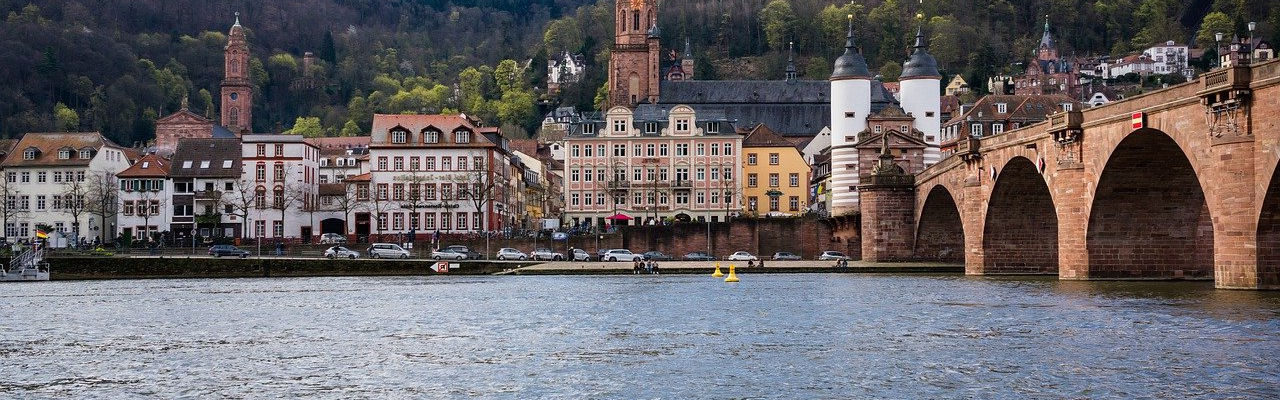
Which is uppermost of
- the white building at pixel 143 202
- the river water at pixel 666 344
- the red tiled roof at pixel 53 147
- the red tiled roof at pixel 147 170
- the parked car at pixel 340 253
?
the red tiled roof at pixel 53 147

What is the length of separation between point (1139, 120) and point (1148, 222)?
8678 millimetres

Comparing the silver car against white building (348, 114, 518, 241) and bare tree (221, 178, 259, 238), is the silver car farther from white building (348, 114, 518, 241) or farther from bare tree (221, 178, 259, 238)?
bare tree (221, 178, 259, 238)

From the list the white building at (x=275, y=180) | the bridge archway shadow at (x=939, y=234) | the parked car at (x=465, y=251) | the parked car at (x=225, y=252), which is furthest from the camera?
the white building at (x=275, y=180)

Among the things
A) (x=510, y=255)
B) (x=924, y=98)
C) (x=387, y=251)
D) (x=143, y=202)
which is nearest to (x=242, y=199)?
(x=143, y=202)

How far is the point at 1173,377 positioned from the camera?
36.0 m

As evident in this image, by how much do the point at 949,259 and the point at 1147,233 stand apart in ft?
114

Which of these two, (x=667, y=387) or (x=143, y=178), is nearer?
(x=667, y=387)

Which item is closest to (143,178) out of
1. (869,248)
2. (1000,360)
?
(869,248)

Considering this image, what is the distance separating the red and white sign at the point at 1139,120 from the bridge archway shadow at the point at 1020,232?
2231 centimetres

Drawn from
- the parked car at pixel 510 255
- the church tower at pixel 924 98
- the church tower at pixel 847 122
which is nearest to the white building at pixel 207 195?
the parked car at pixel 510 255

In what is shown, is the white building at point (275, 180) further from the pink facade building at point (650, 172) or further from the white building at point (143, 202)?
the pink facade building at point (650, 172)

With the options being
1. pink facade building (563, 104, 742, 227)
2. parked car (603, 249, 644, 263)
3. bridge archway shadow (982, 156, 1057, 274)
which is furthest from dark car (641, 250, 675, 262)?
bridge archway shadow (982, 156, 1057, 274)

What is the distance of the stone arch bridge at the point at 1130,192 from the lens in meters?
53.2

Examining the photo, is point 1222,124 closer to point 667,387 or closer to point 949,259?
point 667,387
